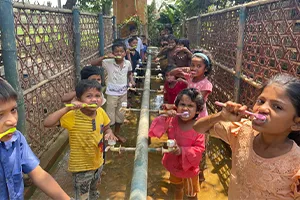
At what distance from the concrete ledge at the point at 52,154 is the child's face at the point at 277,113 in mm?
2657

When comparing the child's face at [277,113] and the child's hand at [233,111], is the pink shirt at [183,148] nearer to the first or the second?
the child's hand at [233,111]

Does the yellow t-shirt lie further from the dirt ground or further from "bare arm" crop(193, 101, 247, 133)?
"bare arm" crop(193, 101, 247, 133)

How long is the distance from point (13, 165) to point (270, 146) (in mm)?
1385

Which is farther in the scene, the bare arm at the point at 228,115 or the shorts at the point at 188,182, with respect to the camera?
the shorts at the point at 188,182

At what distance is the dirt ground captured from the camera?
315cm

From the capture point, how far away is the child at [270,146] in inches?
52.0

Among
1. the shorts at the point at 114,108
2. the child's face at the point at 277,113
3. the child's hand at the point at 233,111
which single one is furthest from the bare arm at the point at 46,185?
the shorts at the point at 114,108

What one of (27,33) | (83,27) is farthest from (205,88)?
(83,27)

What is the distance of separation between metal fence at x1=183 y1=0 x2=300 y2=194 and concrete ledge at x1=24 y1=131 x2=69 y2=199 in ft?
7.71

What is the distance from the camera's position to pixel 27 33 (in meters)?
2.94

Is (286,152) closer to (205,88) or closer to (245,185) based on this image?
(245,185)

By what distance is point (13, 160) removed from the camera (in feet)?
4.41

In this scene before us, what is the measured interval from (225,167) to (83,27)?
388cm

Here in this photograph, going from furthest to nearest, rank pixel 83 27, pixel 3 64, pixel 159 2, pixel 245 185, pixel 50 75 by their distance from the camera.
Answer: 1. pixel 159 2
2. pixel 83 27
3. pixel 50 75
4. pixel 3 64
5. pixel 245 185
